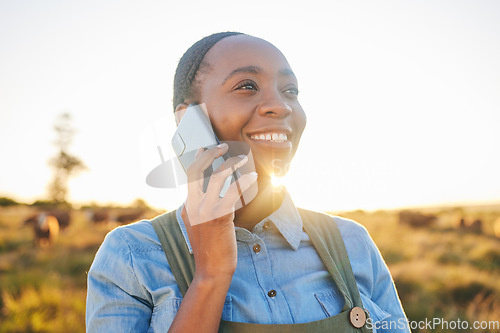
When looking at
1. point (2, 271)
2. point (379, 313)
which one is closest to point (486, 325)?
point (379, 313)

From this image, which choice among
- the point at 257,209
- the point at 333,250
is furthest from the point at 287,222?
the point at 333,250

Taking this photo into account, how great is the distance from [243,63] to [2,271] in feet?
32.4

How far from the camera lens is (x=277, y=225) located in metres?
1.65

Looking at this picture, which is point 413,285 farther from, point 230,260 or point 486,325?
point 230,260

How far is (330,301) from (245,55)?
1.14 m

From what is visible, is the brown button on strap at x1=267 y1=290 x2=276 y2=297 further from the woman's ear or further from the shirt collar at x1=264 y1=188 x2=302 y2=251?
the woman's ear

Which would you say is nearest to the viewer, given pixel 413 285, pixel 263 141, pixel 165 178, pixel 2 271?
pixel 263 141

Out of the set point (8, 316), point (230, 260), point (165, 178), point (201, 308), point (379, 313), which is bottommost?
point (8, 316)

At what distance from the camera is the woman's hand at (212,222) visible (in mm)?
1257

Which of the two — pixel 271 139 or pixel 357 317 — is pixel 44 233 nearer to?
pixel 271 139

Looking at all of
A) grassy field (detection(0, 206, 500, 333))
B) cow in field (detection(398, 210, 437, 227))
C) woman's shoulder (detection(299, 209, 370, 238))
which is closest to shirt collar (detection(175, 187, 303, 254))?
woman's shoulder (detection(299, 209, 370, 238))

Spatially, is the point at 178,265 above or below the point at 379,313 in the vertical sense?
above

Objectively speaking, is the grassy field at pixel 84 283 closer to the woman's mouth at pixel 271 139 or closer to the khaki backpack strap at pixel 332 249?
the khaki backpack strap at pixel 332 249

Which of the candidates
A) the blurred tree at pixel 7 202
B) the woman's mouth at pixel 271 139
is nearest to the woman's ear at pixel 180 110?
the woman's mouth at pixel 271 139
